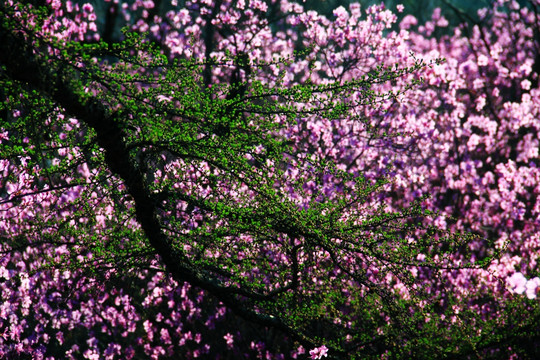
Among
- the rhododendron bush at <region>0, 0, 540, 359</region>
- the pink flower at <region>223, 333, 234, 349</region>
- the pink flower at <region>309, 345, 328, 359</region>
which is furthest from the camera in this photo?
the pink flower at <region>223, 333, 234, 349</region>

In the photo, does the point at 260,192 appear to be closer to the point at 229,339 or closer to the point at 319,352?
the point at 319,352

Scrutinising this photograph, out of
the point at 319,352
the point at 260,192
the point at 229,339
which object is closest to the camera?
the point at 260,192

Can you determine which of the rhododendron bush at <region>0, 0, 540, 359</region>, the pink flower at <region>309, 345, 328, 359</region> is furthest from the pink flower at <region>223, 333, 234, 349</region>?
the pink flower at <region>309, 345, 328, 359</region>

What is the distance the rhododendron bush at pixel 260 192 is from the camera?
3.96 metres

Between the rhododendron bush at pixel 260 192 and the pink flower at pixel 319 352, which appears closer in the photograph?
the rhododendron bush at pixel 260 192

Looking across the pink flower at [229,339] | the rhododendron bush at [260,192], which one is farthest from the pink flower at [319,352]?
the pink flower at [229,339]

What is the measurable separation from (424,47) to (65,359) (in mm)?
21691

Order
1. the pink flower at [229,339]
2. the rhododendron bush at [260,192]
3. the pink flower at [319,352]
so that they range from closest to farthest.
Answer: the rhododendron bush at [260,192], the pink flower at [319,352], the pink flower at [229,339]

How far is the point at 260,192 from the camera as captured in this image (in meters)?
3.97

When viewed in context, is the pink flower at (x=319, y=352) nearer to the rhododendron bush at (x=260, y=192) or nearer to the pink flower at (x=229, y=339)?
the rhododendron bush at (x=260, y=192)

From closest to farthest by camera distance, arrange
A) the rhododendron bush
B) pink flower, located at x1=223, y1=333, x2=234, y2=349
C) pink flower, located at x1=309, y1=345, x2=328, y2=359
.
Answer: the rhododendron bush → pink flower, located at x1=309, y1=345, x2=328, y2=359 → pink flower, located at x1=223, y1=333, x2=234, y2=349

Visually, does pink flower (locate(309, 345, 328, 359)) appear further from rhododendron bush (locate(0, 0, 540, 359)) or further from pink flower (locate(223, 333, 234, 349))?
pink flower (locate(223, 333, 234, 349))

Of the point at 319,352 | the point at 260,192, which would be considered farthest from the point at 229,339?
the point at 260,192

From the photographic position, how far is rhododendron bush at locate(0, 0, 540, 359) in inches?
156
